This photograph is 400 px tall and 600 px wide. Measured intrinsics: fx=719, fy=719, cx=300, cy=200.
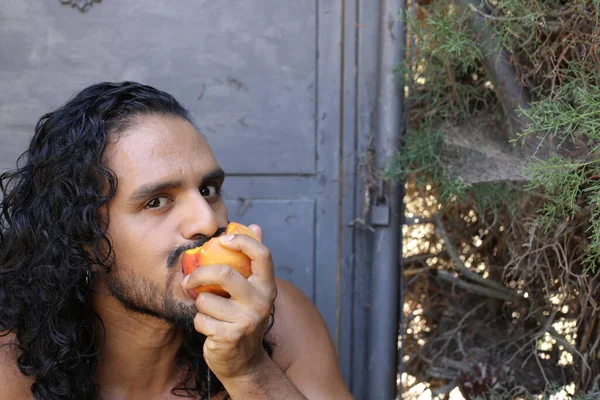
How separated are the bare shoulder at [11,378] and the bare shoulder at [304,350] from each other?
2.43 feet

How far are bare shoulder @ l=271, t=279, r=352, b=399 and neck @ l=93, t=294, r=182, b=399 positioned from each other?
0.34 meters

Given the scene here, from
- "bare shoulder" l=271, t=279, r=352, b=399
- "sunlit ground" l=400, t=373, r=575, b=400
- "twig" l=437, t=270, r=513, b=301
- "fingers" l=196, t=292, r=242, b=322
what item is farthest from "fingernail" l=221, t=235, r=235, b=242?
"sunlit ground" l=400, t=373, r=575, b=400

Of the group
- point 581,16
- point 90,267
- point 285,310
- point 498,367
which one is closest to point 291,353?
point 285,310

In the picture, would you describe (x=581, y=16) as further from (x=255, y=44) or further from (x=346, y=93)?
Result: (x=255, y=44)

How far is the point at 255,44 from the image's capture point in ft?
9.46

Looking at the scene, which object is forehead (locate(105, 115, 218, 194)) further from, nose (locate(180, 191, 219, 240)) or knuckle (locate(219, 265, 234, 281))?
knuckle (locate(219, 265, 234, 281))

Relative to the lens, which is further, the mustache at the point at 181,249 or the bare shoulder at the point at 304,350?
the bare shoulder at the point at 304,350

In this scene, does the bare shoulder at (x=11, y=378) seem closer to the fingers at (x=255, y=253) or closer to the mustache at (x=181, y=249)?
the mustache at (x=181, y=249)

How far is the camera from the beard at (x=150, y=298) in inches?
73.5

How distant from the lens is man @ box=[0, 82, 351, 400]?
1872 millimetres

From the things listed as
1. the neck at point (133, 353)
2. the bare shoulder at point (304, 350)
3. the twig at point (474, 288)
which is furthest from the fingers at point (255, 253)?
the twig at point (474, 288)

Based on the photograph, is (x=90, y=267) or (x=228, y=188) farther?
(x=228, y=188)

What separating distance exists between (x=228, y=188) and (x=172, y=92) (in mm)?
442

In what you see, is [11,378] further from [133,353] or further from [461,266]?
[461,266]
